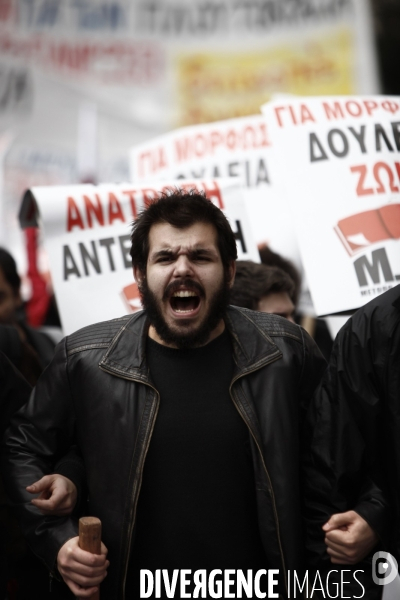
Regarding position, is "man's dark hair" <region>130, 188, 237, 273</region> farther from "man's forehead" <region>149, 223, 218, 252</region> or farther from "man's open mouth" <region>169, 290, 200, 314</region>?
"man's open mouth" <region>169, 290, 200, 314</region>

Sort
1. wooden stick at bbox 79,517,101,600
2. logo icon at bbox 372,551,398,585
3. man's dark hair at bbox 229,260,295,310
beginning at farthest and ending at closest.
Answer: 1. man's dark hair at bbox 229,260,295,310
2. logo icon at bbox 372,551,398,585
3. wooden stick at bbox 79,517,101,600

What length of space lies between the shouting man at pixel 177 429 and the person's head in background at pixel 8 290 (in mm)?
1321

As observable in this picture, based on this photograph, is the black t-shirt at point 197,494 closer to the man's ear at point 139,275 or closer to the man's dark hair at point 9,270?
the man's ear at point 139,275

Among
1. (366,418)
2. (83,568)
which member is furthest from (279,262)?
(83,568)

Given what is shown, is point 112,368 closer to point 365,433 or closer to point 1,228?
point 365,433

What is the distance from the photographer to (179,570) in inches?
93.5

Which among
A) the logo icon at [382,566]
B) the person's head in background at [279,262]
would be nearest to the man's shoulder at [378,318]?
the logo icon at [382,566]

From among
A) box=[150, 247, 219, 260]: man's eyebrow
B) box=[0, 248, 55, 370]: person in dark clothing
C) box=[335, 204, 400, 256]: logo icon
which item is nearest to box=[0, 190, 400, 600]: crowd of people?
box=[150, 247, 219, 260]: man's eyebrow

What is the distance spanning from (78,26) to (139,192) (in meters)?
3.29

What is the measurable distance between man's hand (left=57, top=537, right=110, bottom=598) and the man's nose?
0.81 metres

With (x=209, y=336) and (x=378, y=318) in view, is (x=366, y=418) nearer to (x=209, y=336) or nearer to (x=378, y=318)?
(x=378, y=318)

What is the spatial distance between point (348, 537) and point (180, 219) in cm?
105

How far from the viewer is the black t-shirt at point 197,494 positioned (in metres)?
2.38

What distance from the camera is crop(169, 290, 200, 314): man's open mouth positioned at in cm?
255
